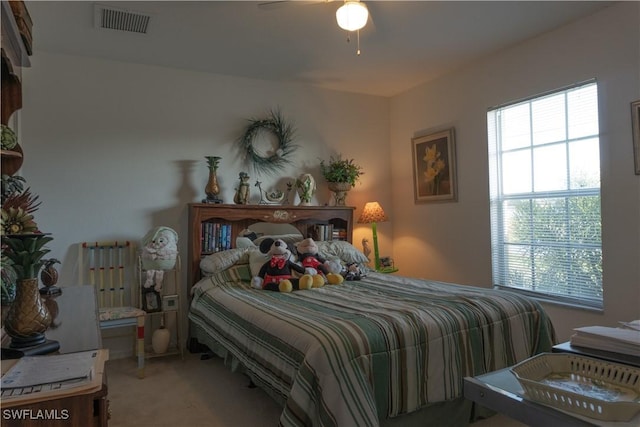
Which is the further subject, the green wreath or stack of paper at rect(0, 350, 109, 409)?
the green wreath

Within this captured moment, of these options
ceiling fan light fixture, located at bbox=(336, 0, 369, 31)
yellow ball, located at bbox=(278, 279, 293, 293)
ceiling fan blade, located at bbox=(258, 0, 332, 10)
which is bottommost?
yellow ball, located at bbox=(278, 279, 293, 293)

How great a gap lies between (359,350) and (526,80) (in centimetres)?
285

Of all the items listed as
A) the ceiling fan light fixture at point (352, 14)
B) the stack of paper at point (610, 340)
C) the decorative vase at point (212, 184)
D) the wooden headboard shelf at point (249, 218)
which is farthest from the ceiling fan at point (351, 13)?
the stack of paper at point (610, 340)

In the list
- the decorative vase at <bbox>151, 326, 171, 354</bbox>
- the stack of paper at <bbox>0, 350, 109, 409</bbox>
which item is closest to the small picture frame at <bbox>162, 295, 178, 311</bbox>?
the decorative vase at <bbox>151, 326, 171, 354</bbox>

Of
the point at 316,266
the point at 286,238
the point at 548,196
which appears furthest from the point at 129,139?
the point at 548,196

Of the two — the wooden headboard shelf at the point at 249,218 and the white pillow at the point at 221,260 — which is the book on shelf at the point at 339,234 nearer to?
the wooden headboard shelf at the point at 249,218

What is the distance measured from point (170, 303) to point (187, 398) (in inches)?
38.9

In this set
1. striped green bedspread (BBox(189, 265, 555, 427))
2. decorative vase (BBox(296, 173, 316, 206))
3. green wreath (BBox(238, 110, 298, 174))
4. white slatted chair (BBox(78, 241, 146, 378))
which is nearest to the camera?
striped green bedspread (BBox(189, 265, 555, 427))

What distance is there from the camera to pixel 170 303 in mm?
3525

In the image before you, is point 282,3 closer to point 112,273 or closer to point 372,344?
point 372,344

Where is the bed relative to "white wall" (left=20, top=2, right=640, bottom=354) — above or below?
below

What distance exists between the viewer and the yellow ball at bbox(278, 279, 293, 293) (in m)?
3.05

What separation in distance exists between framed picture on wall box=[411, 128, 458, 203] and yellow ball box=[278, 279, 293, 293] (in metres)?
2.01

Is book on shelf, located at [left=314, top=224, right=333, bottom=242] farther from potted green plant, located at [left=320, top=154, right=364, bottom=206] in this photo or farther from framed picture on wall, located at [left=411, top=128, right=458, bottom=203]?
framed picture on wall, located at [left=411, top=128, right=458, bottom=203]
